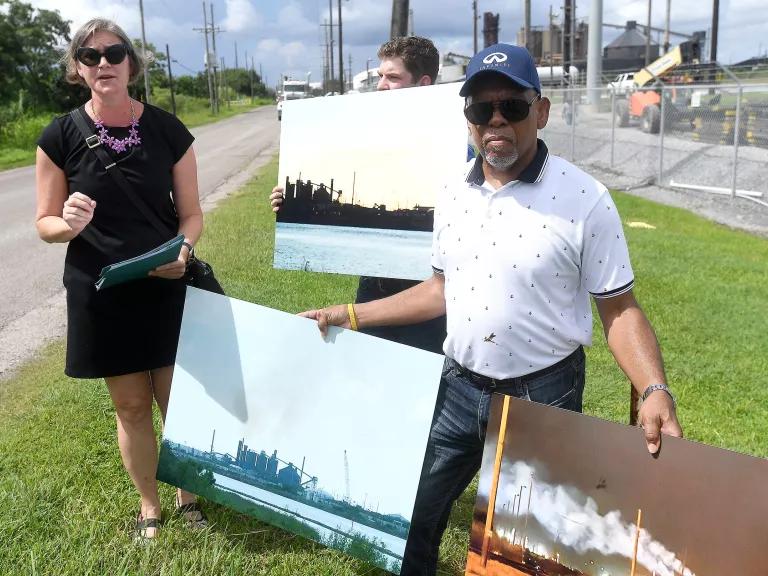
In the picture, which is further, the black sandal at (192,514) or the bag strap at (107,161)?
the black sandal at (192,514)

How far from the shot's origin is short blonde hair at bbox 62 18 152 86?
2422mm

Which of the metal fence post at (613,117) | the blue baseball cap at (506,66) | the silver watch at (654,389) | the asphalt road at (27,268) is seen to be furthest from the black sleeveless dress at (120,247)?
the metal fence post at (613,117)

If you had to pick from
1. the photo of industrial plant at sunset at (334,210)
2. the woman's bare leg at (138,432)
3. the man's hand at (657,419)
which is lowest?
the woman's bare leg at (138,432)

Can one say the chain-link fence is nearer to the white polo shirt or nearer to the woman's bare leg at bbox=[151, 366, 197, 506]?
the white polo shirt

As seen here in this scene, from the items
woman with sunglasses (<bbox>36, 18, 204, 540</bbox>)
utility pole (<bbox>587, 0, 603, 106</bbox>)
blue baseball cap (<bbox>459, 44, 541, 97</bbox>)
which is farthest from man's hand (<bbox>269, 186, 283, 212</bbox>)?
utility pole (<bbox>587, 0, 603, 106</bbox>)

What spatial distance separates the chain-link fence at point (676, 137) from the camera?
12.8 metres

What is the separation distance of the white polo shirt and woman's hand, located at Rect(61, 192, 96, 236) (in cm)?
113

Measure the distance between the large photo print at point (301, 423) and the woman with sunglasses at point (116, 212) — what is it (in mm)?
249

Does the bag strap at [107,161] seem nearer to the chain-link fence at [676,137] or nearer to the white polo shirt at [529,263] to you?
the white polo shirt at [529,263]

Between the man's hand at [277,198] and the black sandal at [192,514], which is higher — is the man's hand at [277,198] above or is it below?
above

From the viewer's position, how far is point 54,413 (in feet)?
13.3

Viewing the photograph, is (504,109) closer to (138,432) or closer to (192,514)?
(138,432)

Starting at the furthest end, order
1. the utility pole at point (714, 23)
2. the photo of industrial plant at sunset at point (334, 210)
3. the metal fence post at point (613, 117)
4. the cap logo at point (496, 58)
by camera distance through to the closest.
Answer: the utility pole at point (714, 23) < the metal fence post at point (613, 117) < the photo of industrial plant at sunset at point (334, 210) < the cap logo at point (496, 58)

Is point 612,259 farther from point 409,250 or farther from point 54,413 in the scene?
point 54,413
